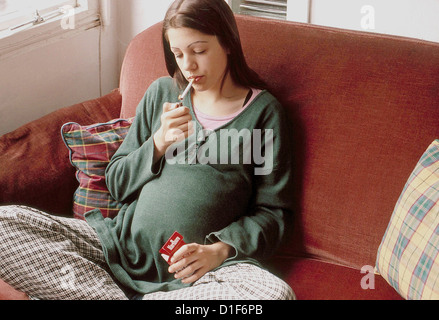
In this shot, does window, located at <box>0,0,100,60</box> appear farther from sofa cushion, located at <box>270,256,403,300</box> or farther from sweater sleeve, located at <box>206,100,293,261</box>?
sofa cushion, located at <box>270,256,403,300</box>

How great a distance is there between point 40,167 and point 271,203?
61 cm

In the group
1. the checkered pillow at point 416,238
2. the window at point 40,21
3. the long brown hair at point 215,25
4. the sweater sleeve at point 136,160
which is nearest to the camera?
the checkered pillow at point 416,238

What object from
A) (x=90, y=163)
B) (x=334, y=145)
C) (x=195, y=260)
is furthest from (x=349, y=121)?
(x=90, y=163)

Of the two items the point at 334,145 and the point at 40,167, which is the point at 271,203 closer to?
the point at 334,145

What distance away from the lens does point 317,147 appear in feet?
4.88

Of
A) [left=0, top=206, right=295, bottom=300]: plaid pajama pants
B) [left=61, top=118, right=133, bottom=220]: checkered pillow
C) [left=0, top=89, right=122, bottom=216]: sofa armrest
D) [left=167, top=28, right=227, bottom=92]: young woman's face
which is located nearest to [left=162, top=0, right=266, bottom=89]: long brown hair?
[left=167, top=28, right=227, bottom=92]: young woman's face

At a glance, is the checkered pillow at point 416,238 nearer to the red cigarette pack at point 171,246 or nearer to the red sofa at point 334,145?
the red sofa at point 334,145

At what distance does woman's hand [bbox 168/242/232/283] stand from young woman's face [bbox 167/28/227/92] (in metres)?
0.39

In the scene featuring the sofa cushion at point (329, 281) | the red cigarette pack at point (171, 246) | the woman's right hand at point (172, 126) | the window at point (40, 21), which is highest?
the window at point (40, 21)

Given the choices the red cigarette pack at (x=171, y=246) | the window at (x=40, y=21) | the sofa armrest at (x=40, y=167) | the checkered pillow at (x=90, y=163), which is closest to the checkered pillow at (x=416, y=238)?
the red cigarette pack at (x=171, y=246)

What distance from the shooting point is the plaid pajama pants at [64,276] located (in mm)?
1221

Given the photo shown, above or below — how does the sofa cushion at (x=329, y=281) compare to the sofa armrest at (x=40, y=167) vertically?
below

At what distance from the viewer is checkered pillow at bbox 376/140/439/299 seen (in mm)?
1204

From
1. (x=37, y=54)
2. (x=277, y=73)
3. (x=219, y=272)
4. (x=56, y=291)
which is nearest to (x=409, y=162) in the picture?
(x=277, y=73)
